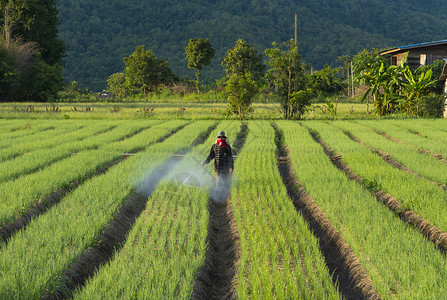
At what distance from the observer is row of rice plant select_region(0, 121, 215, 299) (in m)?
4.71

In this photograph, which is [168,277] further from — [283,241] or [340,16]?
[340,16]

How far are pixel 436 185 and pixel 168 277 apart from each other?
263 inches

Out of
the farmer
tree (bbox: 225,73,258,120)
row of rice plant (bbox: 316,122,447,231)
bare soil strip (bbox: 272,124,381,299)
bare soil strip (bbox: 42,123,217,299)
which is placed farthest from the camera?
tree (bbox: 225,73,258,120)

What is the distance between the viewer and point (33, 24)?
49312 millimetres

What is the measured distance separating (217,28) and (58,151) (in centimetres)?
12241

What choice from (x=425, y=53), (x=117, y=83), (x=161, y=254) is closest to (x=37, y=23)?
(x=117, y=83)

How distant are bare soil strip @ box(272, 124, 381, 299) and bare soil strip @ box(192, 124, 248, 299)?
1297 mm

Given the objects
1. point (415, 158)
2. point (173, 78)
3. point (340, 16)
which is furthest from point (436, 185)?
point (340, 16)

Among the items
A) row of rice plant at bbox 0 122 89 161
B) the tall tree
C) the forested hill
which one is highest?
the forested hill

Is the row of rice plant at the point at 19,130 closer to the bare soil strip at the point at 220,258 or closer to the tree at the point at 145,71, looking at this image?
the bare soil strip at the point at 220,258

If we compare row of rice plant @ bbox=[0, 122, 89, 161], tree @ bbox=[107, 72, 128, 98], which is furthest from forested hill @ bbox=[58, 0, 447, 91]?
row of rice plant @ bbox=[0, 122, 89, 161]

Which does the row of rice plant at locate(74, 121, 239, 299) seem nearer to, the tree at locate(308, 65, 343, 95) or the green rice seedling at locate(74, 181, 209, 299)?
the green rice seedling at locate(74, 181, 209, 299)

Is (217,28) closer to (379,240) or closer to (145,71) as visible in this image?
(145,71)

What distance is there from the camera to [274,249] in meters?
5.86
